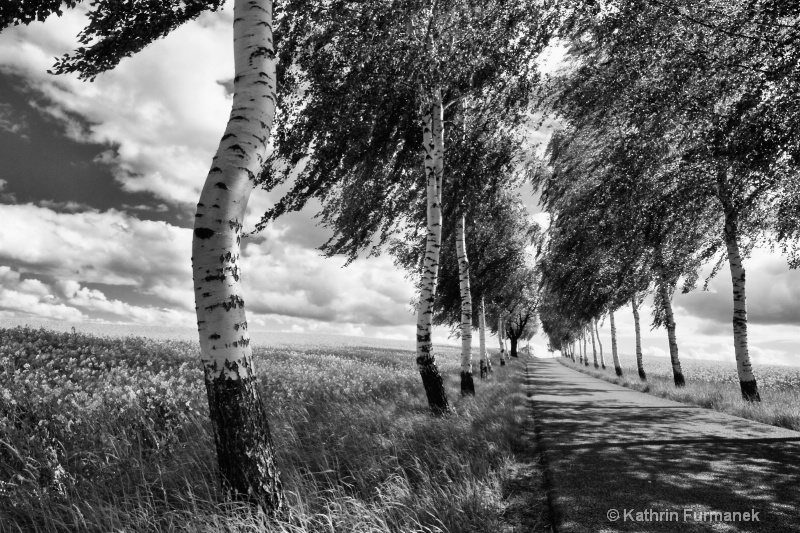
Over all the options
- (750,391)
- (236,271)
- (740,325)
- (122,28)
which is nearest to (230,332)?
(236,271)

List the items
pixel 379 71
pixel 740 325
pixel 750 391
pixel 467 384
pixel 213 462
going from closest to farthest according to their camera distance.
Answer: pixel 213 462, pixel 379 71, pixel 750 391, pixel 740 325, pixel 467 384

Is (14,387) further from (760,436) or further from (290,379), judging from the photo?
(760,436)

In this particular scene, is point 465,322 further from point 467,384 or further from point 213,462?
point 213,462

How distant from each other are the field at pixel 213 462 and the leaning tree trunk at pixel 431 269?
63cm

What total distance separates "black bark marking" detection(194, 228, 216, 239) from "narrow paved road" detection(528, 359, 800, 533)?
3938 mm

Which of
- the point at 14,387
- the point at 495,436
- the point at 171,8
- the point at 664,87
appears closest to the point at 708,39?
the point at 664,87

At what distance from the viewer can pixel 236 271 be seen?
3377mm

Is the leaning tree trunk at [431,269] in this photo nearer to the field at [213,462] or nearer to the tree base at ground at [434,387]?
the tree base at ground at [434,387]

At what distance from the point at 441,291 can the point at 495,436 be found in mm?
12094

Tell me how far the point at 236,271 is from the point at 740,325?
41.8 feet

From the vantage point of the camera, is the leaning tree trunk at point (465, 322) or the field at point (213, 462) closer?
the field at point (213, 462)

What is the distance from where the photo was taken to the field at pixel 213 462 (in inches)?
126

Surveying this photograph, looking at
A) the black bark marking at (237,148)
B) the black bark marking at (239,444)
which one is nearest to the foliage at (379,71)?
the black bark marking at (237,148)

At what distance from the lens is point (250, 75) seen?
11.9ft
